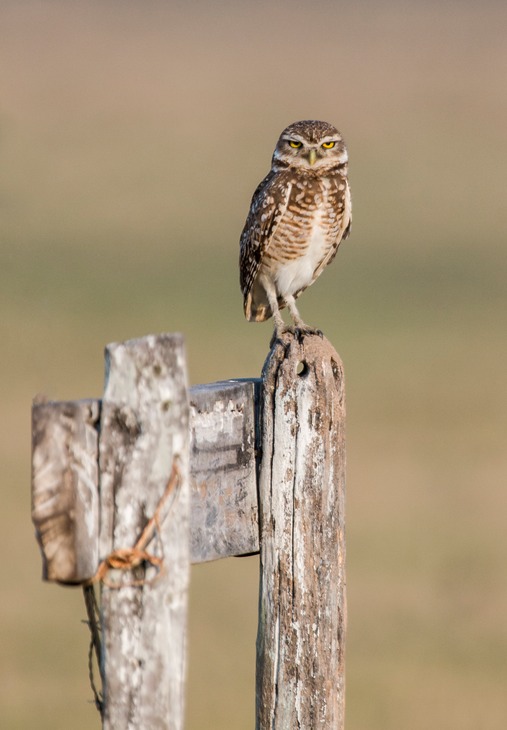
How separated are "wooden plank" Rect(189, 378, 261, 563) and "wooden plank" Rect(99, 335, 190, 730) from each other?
0.38 m

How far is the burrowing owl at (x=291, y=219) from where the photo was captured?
736 centimetres

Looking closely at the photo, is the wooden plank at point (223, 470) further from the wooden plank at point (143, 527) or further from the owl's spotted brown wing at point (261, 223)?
the owl's spotted brown wing at point (261, 223)

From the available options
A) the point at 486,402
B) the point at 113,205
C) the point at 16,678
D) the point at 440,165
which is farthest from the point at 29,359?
the point at 440,165

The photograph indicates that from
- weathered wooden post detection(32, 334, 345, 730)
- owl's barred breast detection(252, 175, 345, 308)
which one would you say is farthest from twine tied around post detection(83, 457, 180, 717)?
owl's barred breast detection(252, 175, 345, 308)

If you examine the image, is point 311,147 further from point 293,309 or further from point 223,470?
point 223,470

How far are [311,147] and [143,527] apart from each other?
433cm

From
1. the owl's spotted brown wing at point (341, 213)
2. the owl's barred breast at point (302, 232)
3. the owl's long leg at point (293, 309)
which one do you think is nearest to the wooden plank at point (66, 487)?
the owl's long leg at point (293, 309)

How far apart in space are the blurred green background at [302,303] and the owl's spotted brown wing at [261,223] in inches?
89.2

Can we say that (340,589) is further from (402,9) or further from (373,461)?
(402,9)

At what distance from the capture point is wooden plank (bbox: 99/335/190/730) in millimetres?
3094

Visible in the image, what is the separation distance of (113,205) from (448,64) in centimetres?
3477

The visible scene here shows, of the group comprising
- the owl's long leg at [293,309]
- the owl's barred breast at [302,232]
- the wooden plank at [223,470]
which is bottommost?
the wooden plank at [223,470]

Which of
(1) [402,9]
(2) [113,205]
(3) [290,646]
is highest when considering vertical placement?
(1) [402,9]

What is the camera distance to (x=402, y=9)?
300 feet
